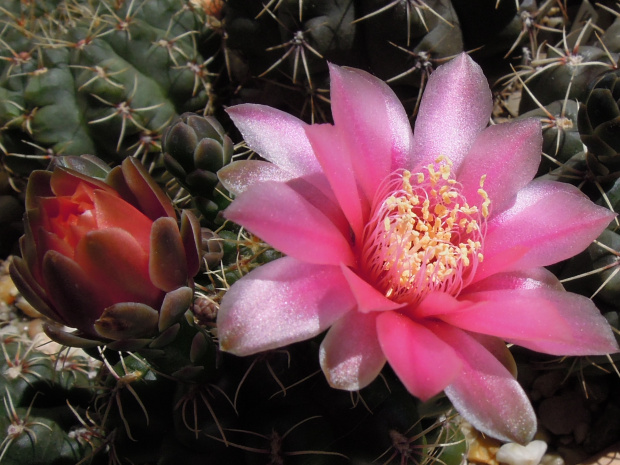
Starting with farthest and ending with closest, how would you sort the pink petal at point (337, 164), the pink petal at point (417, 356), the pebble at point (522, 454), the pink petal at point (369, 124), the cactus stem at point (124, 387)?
the pebble at point (522, 454), the cactus stem at point (124, 387), the pink petal at point (369, 124), the pink petal at point (337, 164), the pink petal at point (417, 356)

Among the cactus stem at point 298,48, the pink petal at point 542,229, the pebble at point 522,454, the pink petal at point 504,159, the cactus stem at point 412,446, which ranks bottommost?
the pebble at point 522,454

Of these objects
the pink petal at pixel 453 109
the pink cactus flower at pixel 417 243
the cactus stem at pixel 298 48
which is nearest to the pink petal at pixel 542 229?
the pink cactus flower at pixel 417 243

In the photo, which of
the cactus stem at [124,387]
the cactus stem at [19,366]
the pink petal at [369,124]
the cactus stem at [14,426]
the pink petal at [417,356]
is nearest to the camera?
the pink petal at [417,356]

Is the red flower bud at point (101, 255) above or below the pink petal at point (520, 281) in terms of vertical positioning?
above

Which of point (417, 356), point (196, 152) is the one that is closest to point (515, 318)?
point (417, 356)

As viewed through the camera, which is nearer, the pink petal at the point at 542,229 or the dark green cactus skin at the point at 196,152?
the pink petal at the point at 542,229

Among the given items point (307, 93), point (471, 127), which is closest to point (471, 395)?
point (471, 127)

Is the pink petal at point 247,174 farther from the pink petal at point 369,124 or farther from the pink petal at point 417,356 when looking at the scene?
the pink petal at point 417,356
